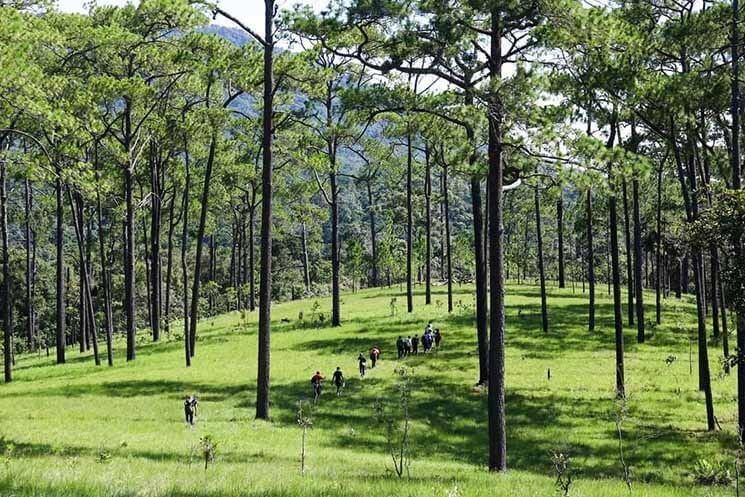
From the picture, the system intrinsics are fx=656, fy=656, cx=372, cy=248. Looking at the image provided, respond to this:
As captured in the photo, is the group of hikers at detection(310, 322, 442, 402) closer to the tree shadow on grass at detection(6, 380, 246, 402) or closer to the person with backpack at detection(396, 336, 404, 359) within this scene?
the person with backpack at detection(396, 336, 404, 359)

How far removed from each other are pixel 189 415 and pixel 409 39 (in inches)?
542

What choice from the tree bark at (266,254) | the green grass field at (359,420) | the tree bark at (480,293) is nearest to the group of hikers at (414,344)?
the green grass field at (359,420)

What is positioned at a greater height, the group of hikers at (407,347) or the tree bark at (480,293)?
the tree bark at (480,293)

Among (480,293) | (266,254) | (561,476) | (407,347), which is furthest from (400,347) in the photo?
(561,476)

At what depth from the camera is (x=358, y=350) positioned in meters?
35.8

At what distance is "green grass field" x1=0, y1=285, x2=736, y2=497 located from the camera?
36.1 ft

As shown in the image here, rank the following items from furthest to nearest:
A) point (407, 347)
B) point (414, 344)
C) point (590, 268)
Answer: point (590, 268) < point (407, 347) < point (414, 344)

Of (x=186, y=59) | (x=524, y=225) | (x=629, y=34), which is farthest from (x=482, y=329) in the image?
(x=524, y=225)

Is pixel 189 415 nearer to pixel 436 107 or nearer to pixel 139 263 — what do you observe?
pixel 436 107

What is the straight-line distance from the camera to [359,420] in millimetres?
24047

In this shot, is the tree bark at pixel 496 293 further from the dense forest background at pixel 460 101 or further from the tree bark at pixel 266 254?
the tree bark at pixel 266 254

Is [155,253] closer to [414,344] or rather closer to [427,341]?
[414,344]

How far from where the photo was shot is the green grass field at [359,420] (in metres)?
11.0

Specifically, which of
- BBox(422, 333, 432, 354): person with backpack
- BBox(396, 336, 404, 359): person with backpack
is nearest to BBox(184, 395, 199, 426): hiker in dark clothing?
BBox(396, 336, 404, 359): person with backpack
